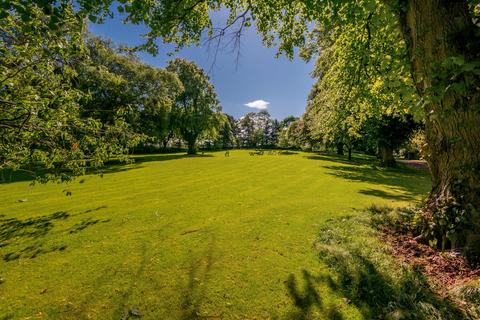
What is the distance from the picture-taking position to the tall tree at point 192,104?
41250 mm

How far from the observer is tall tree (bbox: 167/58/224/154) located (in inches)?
1624

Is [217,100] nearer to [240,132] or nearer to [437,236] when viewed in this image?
[437,236]

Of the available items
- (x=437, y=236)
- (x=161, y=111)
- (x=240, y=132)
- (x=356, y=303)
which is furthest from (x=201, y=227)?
(x=240, y=132)

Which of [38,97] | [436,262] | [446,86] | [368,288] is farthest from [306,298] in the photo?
[38,97]

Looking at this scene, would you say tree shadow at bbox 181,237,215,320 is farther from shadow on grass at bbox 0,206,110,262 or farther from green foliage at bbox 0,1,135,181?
shadow on grass at bbox 0,206,110,262

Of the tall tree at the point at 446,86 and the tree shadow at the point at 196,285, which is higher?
the tall tree at the point at 446,86

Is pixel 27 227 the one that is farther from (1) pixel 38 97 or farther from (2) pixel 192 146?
(2) pixel 192 146

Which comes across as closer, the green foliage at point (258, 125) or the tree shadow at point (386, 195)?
the tree shadow at point (386, 195)

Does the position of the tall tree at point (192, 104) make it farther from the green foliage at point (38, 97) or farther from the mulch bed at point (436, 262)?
the mulch bed at point (436, 262)

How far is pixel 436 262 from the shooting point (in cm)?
515

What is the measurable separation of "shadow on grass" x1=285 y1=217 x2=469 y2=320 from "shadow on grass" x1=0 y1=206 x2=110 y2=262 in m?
6.06

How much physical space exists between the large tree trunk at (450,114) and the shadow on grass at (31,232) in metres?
8.89

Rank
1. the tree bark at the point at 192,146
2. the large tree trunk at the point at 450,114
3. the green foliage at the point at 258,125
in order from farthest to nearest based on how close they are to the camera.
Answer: the green foliage at the point at 258,125, the tree bark at the point at 192,146, the large tree trunk at the point at 450,114

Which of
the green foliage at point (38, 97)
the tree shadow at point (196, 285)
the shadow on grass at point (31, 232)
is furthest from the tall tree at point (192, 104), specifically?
the tree shadow at point (196, 285)
